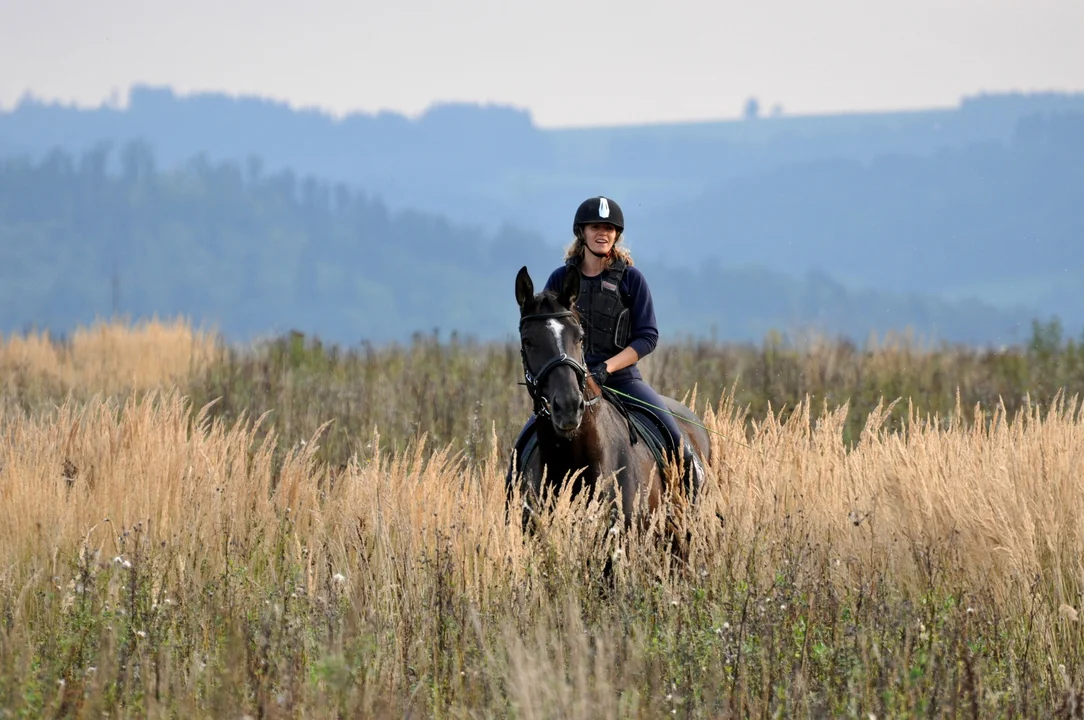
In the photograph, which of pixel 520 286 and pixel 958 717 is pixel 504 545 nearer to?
pixel 520 286

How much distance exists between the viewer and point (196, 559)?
7.49 m

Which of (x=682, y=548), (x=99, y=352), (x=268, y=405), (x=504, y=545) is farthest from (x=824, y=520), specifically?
(x=99, y=352)

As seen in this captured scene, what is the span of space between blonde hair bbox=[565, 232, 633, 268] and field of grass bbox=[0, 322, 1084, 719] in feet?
4.28

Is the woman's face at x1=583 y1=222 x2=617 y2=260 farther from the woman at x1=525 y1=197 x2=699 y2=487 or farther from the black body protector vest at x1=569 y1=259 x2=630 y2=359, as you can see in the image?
the black body protector vest at x1=569 y1=259 x2=630 y2=359

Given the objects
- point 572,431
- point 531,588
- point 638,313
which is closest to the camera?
point 572,431

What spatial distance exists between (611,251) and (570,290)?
0.92 meters

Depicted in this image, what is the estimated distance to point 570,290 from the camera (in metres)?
6.86

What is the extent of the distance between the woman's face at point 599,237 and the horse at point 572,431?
0.60 metres

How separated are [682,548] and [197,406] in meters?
8.65

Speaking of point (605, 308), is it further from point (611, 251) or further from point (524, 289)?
point (524, 289)

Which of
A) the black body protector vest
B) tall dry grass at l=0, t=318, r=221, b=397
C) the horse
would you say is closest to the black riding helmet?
the black body protector vest

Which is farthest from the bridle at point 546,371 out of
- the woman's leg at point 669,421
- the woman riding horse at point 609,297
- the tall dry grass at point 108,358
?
the tall dry grass at point 108,358

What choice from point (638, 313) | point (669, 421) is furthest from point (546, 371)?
point (669, 421)

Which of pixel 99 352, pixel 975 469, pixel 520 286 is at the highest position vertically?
pixel 520 286
